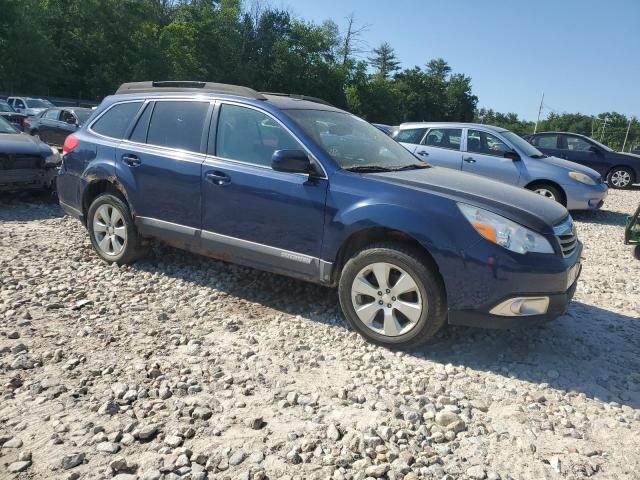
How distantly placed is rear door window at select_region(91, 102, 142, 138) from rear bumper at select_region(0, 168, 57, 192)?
2.90 m

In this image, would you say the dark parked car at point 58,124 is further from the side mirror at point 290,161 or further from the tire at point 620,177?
the tire at point 620,177

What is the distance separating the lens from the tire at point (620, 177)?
1436 cm

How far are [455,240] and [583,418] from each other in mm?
1304

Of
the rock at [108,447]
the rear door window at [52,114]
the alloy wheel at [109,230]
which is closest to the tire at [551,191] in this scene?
the alloy wheel at [109,230]

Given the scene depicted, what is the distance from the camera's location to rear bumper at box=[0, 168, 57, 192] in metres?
7.53

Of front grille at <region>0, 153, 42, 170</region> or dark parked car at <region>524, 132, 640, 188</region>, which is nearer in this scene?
front grille at <region>0, 153, 42, 170</region>

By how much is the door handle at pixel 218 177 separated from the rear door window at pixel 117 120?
4.49 ft

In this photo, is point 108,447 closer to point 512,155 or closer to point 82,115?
point 512,155

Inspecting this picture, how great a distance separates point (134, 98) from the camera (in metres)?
5.28

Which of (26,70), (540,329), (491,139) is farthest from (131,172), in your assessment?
(26,70)

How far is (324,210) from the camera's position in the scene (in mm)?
3914

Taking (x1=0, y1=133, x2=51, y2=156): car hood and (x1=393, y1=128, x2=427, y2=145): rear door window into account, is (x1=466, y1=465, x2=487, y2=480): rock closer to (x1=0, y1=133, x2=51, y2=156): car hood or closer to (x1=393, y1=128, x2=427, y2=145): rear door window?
(x1=0, y1=133, x2=51, y2=156): car hood

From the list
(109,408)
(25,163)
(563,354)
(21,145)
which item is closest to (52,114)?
(21,145)

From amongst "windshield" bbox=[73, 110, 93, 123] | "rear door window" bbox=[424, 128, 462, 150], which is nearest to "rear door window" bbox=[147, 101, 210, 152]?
"rear door window" bbox=[424, 128, 462, 150]
